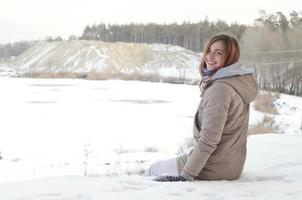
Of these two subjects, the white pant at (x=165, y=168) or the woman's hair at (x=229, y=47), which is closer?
the woman's hair at (x=229, y=47)

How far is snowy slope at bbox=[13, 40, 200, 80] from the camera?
4331 inches

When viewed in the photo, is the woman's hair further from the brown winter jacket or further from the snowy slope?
the snowy slope

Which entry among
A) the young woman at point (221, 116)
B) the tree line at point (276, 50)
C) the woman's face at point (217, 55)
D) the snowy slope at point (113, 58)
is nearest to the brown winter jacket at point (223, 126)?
the young woman at point (221, 116)

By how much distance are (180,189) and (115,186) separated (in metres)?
0.45

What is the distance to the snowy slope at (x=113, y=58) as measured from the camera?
361 ft

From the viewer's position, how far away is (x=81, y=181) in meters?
3.74

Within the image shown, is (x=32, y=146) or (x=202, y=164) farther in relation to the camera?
(x=32, y=146)

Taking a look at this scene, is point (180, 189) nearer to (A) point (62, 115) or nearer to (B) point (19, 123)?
(B) point (19, 123)

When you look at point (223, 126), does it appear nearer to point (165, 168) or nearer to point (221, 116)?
point (221, 116)

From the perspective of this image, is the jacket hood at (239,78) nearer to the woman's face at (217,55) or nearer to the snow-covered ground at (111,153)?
the woman's face at (217,55)

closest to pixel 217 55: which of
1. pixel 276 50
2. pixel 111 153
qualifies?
pixel 111 153

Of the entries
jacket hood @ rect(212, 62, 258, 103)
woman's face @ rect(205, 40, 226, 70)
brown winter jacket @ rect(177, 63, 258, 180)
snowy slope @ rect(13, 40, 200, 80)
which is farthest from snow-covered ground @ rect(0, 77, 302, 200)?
snowy slope @ rect(13, 40, 200, 80)

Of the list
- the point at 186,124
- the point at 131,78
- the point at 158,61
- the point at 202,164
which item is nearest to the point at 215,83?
the point at 202,164

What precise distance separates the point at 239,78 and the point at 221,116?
0.32 metres
